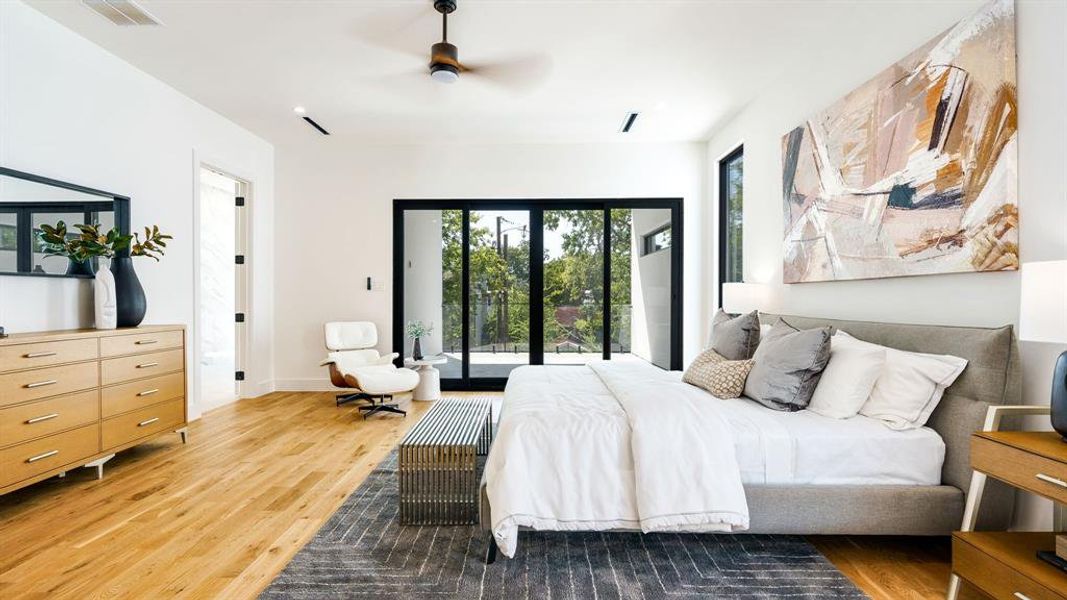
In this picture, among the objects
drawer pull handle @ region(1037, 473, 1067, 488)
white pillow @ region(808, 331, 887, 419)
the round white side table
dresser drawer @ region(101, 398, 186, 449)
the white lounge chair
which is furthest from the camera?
the round white side table

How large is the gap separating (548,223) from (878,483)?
3.95 m

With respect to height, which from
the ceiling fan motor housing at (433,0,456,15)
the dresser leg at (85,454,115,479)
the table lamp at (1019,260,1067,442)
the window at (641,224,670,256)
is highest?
the ceiling fan motor housing at (433,0,456,15)

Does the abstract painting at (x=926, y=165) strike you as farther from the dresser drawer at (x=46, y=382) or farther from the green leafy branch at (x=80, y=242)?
the green leafy branch at (x=80, y=242)

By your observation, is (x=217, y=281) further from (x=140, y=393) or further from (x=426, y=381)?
(x=140, y=393)

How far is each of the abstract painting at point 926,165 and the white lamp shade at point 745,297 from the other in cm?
58

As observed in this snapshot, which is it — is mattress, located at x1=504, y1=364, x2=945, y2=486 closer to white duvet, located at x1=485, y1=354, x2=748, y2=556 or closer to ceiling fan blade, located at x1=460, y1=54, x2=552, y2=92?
white duvet, located at x1=485, y1=354, x2=748, y2=556

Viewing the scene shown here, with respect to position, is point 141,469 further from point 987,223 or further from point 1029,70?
point 1029,70

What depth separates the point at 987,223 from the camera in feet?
6.26

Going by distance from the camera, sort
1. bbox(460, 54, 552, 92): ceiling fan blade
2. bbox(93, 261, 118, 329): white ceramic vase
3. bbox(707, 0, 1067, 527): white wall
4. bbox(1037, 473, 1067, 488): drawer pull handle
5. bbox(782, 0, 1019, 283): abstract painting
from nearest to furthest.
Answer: bbox(1037, 473, 1067, 488): drawer pull handle → bbox(707, 0, 1067, 527): white wall → bbox(782, 0, 1019, 283): abstract painting → bbox(93, 261, 118, 329): white ceramic vase → bbox(460, 54, 552, 92): ceiling fan blade

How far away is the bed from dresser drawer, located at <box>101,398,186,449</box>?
2528mm

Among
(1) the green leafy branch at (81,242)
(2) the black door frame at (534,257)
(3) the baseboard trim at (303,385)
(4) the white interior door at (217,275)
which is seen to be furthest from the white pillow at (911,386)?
(4) the white interior door at (217,275)

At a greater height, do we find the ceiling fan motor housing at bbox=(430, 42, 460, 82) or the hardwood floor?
the ceiling fan motor housing at bbox=(430, 42, 460, 82)

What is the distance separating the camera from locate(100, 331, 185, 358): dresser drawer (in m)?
2.77

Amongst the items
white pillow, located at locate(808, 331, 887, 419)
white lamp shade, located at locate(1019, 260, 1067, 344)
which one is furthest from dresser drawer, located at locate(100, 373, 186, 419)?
white lamp shade, located at locate(1019, 260, 1067, 344)
